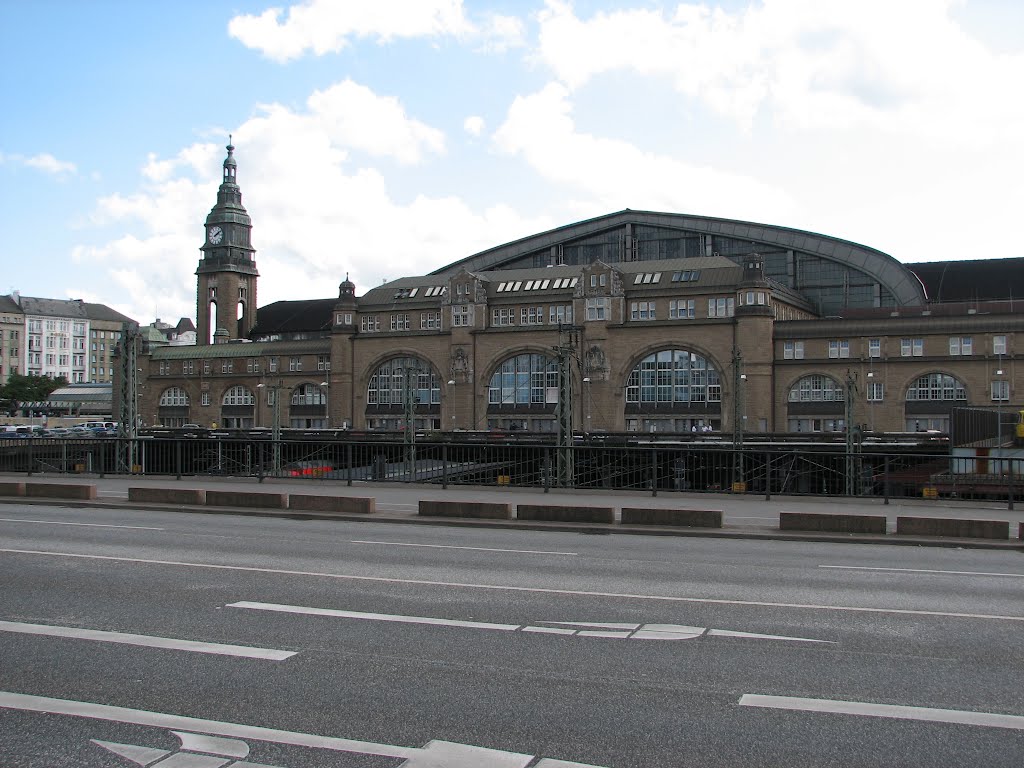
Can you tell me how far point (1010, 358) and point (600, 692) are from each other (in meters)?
72.7

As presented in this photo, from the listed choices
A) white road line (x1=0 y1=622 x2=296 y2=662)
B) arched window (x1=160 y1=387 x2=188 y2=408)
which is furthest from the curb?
arched window (x1=160 y1=387 x2=188 y2=408)

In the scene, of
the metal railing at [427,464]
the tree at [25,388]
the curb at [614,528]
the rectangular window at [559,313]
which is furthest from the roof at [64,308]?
the curb at [614,528]

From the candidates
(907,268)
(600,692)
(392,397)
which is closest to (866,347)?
(907,268)

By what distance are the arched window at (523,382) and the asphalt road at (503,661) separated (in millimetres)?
69865

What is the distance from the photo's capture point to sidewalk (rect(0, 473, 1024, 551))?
18.1m

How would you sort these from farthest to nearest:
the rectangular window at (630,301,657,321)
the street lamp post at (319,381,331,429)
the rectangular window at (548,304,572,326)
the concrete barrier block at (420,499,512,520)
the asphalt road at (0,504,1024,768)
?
the street lamp post at (319,381,331,429)
the rectangular window at (548,304,572,326)
the rectangular window at (630,301,657,321)
the concrete barrier block at (420,499,512,520)
the asphalt road at (0,504,1024,768)

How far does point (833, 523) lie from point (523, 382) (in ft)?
222

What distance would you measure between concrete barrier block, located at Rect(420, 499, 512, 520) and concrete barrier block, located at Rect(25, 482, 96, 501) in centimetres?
934

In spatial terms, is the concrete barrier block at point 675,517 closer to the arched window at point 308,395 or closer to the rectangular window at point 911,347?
the rectangular window at point 911,347

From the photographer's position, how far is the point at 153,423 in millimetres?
104812

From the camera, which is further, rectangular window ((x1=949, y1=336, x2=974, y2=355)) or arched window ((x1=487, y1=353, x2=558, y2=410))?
arched window ((x1=487, y1=353, x2=558, y2=410))

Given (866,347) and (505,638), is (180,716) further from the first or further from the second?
(866,347)

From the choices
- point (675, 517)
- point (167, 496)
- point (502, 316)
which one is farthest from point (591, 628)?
point (502, 316)

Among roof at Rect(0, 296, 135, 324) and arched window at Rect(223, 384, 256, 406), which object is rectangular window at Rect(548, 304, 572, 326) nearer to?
arched window at Rect(223, 384, 256, 406)
